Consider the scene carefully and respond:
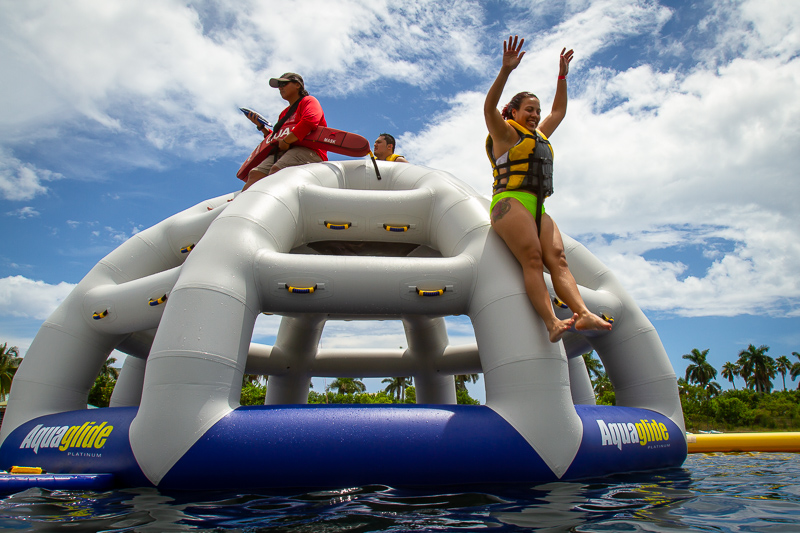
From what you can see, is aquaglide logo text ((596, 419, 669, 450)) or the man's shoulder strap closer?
aquaglide logo text ((596, 419, 669, 450))

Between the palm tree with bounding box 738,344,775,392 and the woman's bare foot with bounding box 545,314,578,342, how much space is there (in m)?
56.2

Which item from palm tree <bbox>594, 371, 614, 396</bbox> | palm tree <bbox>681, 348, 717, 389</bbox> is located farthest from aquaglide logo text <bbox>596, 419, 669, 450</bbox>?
palm tree <bbox>681, 348, 717, 389</bbox>

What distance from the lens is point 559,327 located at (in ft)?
12.6

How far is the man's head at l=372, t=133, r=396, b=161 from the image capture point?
7.57m

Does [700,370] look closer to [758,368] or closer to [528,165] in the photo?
[758,368]

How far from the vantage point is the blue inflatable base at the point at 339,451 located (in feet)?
11.4

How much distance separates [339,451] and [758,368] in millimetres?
58222

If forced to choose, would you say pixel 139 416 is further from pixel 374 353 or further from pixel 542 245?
pixel 374 353

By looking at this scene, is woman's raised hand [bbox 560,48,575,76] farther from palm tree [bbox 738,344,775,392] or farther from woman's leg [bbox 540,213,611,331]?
palm tree [bbox 738,344,775,392]

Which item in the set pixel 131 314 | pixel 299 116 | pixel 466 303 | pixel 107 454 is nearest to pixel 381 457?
pixel 466 303

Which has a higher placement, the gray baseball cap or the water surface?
the gray baseball cap

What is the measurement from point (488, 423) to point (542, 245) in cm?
158

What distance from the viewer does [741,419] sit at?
28.3 meters

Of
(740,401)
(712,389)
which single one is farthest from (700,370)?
(740,401)
